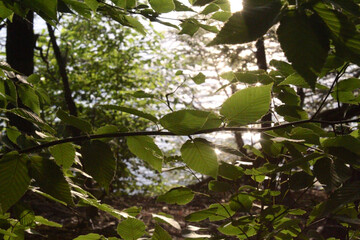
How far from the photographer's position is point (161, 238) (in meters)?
0.93

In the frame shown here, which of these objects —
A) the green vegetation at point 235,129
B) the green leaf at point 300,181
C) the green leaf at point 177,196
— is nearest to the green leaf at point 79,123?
the green vegetation at point 235,129

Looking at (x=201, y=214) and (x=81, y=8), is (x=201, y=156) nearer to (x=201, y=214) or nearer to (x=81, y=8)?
(x=201, y=214)

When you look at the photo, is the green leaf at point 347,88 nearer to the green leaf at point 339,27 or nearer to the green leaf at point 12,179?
the green leaf at point 339,27

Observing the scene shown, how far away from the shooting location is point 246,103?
2.00 feet

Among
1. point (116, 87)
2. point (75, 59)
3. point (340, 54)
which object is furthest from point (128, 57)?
point (340, 54)

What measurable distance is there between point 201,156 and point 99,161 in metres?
0.23

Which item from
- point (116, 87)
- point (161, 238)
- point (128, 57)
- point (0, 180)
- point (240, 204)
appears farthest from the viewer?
point (128, 57)

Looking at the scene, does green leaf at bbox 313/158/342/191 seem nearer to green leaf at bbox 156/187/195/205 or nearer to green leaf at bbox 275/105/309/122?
green leaf at bbox 275/105/309/122

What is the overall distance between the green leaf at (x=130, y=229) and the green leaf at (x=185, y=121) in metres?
0.45

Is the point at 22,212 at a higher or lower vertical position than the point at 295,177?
lower

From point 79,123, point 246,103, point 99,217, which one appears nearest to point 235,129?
point 246,103

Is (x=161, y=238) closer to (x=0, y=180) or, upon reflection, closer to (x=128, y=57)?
(x=0, y=180)

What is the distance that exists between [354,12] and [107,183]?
573mm

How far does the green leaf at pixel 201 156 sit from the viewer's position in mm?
663
